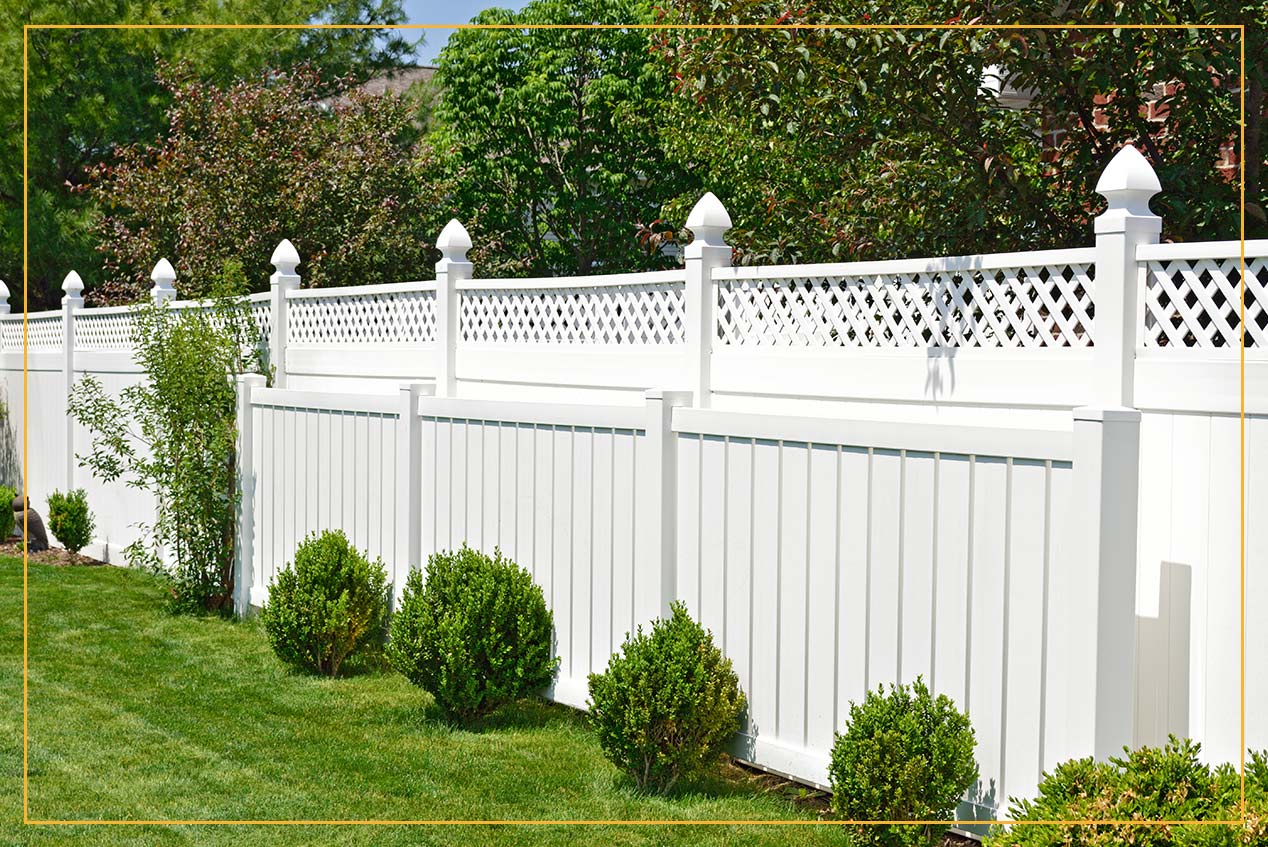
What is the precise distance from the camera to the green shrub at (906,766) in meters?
5.04

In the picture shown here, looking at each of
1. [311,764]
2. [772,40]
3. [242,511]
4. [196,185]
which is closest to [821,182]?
[772,40]

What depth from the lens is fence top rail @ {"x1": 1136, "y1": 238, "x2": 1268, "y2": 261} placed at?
4789mm

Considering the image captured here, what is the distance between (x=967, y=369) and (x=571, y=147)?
53.6ft

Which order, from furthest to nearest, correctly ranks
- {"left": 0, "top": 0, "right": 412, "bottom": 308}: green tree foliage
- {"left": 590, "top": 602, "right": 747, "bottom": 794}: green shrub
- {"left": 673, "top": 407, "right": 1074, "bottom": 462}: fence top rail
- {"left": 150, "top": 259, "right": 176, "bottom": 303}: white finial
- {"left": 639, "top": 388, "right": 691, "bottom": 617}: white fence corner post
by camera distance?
{"left": 0, "top": 0, "right": 412, "bottom": 308}: green tree foliage < {"left": 150, "top": 259, "right": 176, "bottom": 303}: white finial < {"left": 639, "top": 388, "right": 691, "bottom": 617}: white fence corner post < {"left": 590, "top": 602, "right": 747, "bottom": 794}: green shrub < {"left": 673, "top": 407, "right": 1074, "bottom": 462}: fence top rail

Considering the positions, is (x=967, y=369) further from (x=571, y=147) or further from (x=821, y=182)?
(x=571, y=147)

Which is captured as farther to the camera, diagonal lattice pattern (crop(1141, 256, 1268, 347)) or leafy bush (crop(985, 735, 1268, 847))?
diagonal lattice pattern (crop(1141, 256, 1268, 347))

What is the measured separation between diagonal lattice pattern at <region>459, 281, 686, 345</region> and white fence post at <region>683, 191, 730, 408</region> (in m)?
0.24

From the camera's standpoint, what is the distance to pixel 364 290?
32.1 ft

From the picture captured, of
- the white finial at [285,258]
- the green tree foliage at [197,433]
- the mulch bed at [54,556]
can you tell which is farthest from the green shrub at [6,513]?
the white finial at [285,258]

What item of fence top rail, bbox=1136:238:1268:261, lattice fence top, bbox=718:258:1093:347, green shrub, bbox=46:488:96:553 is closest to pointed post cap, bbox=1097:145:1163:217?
fence top rail, bbox=1136:238:1268:261

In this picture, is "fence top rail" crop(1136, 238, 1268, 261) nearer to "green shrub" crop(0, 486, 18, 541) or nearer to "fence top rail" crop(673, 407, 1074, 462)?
"fence top rail" crop(673, 407, 1074, 462)

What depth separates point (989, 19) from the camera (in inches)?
268

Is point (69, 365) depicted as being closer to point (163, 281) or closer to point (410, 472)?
point (163, 281)

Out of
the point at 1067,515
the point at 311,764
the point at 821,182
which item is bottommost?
the point at 311,764
